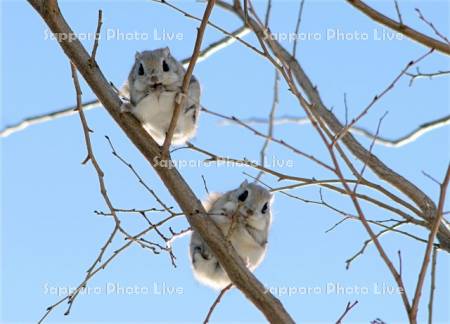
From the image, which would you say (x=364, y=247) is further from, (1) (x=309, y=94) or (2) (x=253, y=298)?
(1) (x=309, y=94)

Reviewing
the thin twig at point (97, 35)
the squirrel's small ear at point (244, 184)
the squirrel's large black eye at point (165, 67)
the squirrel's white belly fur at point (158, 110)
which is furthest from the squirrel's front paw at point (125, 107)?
the squirrel's small ear at point (244, 184)

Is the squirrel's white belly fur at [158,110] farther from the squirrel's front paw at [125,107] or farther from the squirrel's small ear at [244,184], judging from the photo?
the squirrel's small ear at [244,184]

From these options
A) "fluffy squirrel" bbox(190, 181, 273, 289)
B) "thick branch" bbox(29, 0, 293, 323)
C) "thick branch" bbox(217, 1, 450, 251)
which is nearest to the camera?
"thick branch" bbox(29, 0, 293, 323)

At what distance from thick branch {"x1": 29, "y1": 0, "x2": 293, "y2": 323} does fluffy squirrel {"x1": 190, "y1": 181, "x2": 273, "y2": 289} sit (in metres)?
0.85

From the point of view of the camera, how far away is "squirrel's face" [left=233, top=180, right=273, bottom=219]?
5746 millimetres

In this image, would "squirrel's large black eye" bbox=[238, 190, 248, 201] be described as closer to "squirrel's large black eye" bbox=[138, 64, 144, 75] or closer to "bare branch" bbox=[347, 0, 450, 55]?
"squirrel's large black eye" bbox=[138, 64, 144, 75]

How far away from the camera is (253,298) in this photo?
426 centimetres

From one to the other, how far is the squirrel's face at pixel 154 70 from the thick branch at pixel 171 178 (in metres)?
0.75

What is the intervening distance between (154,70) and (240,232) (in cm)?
135

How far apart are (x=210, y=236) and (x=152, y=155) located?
0.61m

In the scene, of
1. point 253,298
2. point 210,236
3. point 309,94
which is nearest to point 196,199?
point 210,236

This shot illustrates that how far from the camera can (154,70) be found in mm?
5656

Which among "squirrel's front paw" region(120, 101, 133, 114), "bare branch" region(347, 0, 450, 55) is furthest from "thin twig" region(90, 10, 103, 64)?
"bare branch" region(347, 0, 450, 55)

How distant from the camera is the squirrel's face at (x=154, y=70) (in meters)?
5.58
